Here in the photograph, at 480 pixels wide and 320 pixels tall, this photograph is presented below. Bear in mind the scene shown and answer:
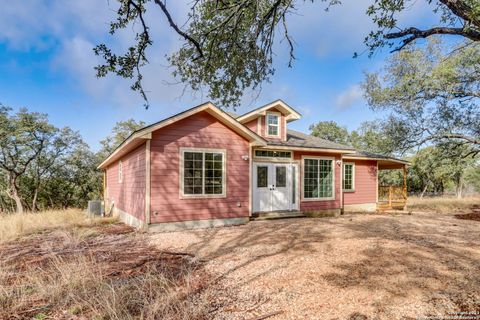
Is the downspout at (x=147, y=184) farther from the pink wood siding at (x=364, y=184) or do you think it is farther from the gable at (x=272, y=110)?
the pink wood siding at (x=364, y=184)

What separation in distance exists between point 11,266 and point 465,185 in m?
44.8

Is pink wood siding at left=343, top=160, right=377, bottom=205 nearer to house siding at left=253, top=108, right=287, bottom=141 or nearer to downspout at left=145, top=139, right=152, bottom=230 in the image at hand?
house siding at left=253, top=108, right=287, bottom=141

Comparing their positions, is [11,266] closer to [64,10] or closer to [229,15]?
[64,10]

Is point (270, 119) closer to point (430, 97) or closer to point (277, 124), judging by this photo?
point (277, 124)

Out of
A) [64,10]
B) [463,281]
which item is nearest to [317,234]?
[463,281]

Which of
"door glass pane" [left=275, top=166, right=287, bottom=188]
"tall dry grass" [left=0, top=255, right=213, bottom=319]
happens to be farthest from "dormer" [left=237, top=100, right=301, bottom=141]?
"tall dry grass" [left=0, top=255, right=213, bottom=319]

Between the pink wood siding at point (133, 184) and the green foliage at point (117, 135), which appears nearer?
the pink wood siding at point (133, 184)

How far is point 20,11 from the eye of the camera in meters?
5.98

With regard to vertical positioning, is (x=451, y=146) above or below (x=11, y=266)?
above

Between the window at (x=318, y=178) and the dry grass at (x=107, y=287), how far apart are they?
745cm

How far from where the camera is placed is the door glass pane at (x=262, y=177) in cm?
1065

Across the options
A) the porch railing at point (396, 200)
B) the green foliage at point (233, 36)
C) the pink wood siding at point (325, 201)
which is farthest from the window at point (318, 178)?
the green foliage at point (233, 36)

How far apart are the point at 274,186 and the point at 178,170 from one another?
4171 mm

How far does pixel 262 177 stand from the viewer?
10.7 metres
